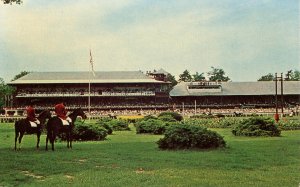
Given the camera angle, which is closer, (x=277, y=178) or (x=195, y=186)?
(x=195, y=186)

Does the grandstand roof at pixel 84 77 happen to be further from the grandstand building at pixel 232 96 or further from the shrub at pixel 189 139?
the shrub at pixel 189 139

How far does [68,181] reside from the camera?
10.5m

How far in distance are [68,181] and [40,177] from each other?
973mm

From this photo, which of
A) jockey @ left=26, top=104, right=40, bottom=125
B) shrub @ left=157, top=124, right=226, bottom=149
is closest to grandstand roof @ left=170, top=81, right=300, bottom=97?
shrub @ left=157, top=124, right=226, bottom=149

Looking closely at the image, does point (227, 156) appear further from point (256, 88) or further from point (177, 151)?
point (256, 88)

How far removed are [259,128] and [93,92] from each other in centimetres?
4633

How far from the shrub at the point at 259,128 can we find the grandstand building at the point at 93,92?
4352cm

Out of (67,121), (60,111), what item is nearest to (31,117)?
(60,111)

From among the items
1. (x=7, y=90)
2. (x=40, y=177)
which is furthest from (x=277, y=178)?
(x=7, y=90)

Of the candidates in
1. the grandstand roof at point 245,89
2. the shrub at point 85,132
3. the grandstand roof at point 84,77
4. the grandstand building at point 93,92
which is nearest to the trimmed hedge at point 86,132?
the shrub at point 85,132

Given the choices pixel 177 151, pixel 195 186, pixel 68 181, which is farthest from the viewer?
pixel 177 151

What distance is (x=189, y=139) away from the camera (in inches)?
666

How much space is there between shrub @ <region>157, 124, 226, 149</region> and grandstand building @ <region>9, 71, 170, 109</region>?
163 ft

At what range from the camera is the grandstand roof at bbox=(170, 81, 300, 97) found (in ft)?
229
